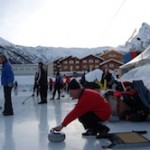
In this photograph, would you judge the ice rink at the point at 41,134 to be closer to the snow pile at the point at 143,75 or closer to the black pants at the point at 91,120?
the black pants at the point at 91,120

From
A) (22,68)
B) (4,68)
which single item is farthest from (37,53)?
(4,68)

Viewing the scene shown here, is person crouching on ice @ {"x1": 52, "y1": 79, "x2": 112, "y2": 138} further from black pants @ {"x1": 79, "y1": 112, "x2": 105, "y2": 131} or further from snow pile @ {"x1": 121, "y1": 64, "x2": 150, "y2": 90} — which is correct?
snow pile @ {"x1": 121, "y1": 64, "x2": 150, "y2": 90}

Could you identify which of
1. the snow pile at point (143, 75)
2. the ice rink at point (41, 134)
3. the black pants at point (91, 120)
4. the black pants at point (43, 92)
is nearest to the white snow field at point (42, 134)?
the ice rink at point (41, 134)

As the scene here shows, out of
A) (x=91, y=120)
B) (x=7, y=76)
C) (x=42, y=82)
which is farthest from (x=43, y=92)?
(x=91, y=120)

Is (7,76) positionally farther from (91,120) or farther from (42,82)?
(42,82)

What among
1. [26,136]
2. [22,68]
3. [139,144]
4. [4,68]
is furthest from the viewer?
[22,68]

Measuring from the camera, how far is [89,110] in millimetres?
4156

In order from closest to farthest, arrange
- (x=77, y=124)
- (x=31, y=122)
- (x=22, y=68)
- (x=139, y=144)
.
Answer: (x=139, y=144) → (x=77, y=124) → (x=31, y=122) → (x=22, y=68)

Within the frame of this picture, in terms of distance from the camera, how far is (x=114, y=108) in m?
5.89

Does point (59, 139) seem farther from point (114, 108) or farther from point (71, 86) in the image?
point (114, 108)

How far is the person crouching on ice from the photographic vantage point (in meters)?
4.02

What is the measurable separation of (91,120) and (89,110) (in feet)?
0.52

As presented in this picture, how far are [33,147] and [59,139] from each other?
36 cm

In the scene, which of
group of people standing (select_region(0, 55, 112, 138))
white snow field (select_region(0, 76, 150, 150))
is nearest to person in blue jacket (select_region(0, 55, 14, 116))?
white snow field (select_region(0, 76, 150, 150))
